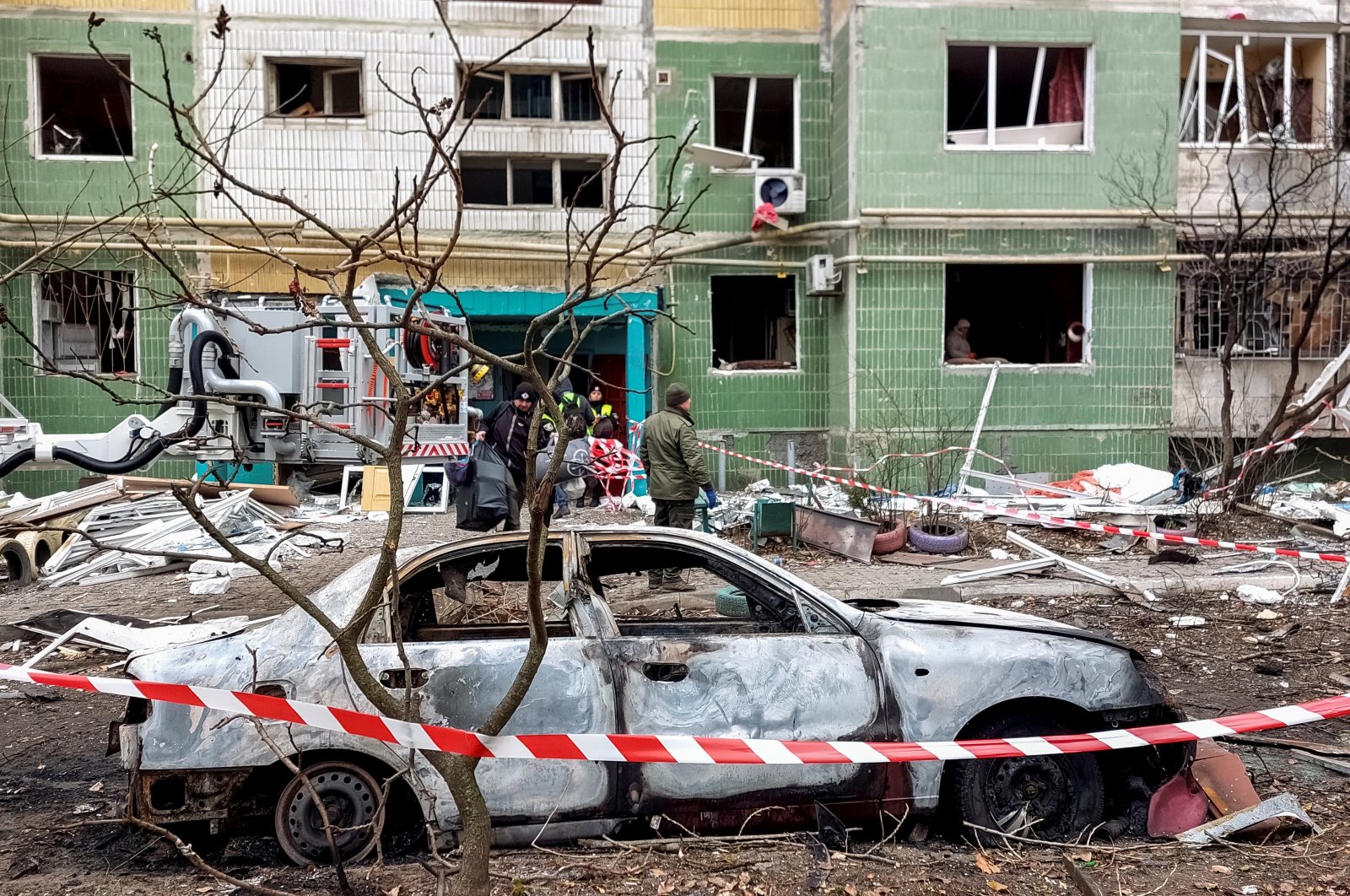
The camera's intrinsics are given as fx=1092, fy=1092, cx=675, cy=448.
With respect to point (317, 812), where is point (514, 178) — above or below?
above

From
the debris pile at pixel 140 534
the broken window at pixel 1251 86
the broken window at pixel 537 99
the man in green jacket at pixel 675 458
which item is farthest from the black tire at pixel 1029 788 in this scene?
the broken window at pixel 1251 86

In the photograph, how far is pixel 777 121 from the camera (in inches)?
723

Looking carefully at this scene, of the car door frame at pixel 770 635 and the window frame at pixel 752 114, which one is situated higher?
the window frame at pixel 752 114

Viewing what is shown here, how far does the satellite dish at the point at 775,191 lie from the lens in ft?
55.3

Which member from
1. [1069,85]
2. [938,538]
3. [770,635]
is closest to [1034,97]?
[1069,85]

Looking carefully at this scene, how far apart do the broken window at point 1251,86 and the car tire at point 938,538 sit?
8.75 metres

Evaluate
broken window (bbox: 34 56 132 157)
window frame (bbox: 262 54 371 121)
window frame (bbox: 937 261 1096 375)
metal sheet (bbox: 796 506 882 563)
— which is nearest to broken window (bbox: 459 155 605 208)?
window frame (bbox: 262 54 371 121)

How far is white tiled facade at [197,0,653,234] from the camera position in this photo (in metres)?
16.4

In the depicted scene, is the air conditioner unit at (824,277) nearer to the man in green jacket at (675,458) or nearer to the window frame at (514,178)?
the window frame at (514,178)

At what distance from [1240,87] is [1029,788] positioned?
1543cm

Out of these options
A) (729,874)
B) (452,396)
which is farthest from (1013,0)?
(729,874)

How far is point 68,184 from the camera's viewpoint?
16.3 meters

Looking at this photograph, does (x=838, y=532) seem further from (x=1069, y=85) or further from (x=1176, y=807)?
(x=1069, y=85)

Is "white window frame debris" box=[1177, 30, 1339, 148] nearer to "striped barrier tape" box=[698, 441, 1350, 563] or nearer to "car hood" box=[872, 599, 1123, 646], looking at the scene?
"striped barrier tape" box=[698, 441, 1350, 563]
